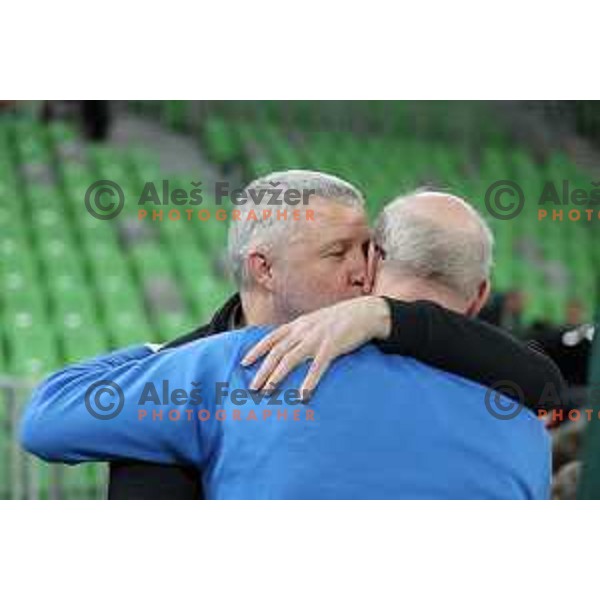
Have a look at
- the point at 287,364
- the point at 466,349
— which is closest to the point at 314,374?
the point at 287,364

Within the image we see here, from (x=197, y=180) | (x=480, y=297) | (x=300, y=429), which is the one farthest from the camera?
(x=197, y=180)

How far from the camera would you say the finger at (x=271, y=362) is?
3.86ft

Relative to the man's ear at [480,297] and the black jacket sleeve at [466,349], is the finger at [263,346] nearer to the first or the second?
the black jacket sleeve at [466,349]

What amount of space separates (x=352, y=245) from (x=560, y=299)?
4706mm

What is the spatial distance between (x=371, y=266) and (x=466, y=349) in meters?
0.17

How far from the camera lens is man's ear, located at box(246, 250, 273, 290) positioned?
1320mm

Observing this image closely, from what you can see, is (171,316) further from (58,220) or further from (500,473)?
(500,473)

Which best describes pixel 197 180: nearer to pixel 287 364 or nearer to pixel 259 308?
pixel 259 308

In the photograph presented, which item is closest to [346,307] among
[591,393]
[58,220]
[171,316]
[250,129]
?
[591,393]

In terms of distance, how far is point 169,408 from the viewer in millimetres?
1158

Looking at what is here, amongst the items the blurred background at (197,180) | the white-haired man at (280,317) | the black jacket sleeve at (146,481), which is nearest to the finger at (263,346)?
the white-haired man at (280,317)

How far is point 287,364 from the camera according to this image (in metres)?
1.17

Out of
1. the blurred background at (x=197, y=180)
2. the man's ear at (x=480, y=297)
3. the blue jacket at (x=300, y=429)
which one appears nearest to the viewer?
the blue jacket at (x=300, y=429)

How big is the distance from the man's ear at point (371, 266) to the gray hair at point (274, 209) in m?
0.06
